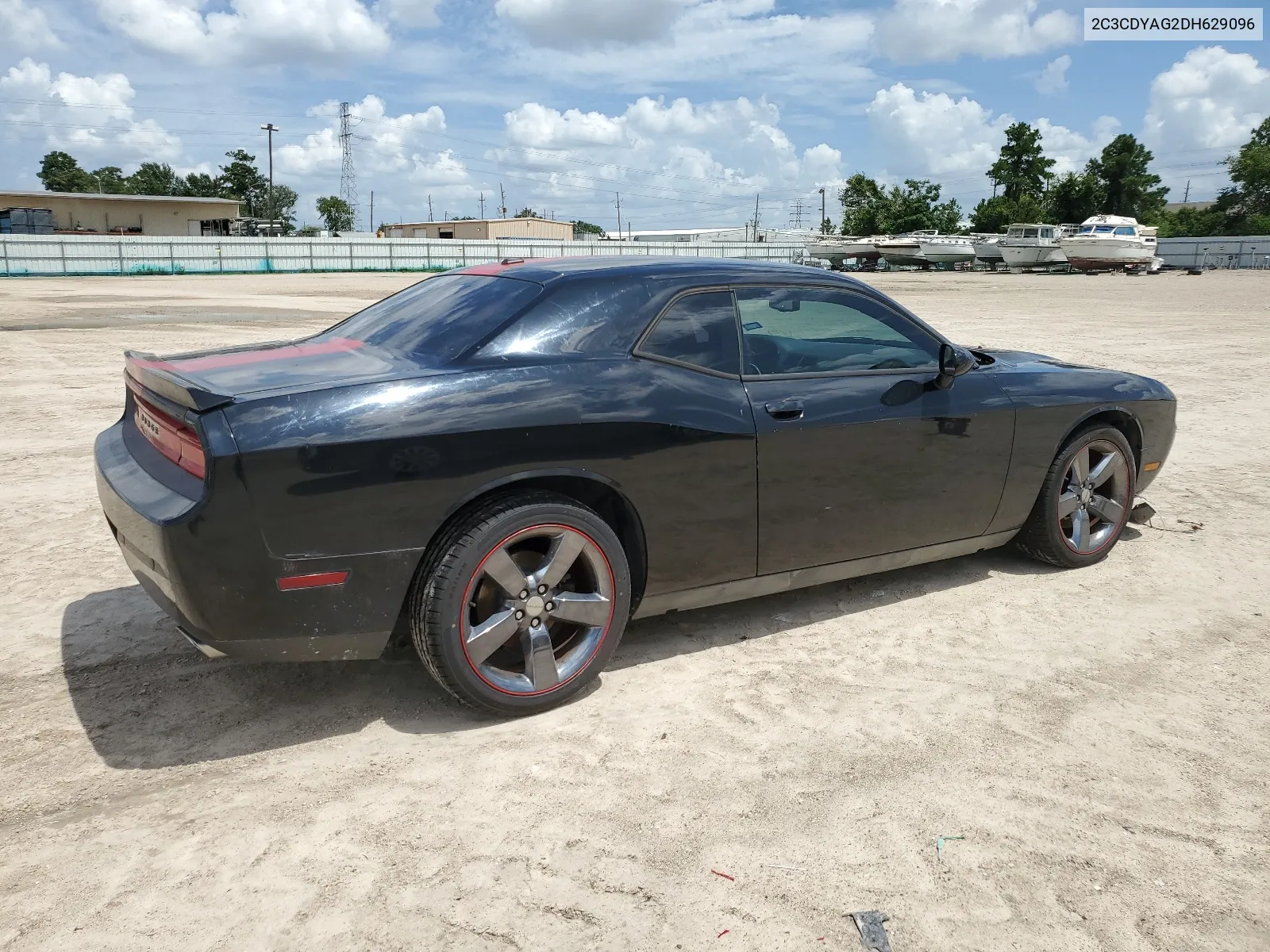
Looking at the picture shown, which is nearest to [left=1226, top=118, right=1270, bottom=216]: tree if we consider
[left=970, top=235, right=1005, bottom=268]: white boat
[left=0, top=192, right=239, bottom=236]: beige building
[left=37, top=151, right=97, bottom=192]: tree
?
[left=970, top=235, right=1005, bottom=268]: white boat

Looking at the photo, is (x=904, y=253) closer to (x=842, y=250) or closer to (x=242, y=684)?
(x=842, y=250)

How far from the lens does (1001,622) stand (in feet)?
13.8

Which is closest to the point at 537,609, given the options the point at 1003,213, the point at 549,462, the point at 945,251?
the point at 549,462

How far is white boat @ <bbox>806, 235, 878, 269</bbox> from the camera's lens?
191 ft

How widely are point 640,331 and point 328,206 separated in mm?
118027

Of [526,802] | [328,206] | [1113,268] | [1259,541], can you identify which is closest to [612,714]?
[526,802]

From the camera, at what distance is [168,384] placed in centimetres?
306

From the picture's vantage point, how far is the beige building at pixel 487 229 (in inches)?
3398

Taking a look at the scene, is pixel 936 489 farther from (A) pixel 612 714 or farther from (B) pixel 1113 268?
(B) pixel 1113 268

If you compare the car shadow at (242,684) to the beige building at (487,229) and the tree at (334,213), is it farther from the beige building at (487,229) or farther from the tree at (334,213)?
the tree at (334,213)

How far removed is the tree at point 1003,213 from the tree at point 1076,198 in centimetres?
133

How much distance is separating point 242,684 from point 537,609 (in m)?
1.19

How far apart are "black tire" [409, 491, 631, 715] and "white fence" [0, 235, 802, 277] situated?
111ft

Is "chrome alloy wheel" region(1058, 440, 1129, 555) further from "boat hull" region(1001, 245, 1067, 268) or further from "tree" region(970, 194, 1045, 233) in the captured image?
"tree" region(970, 194, 1045, 233)
